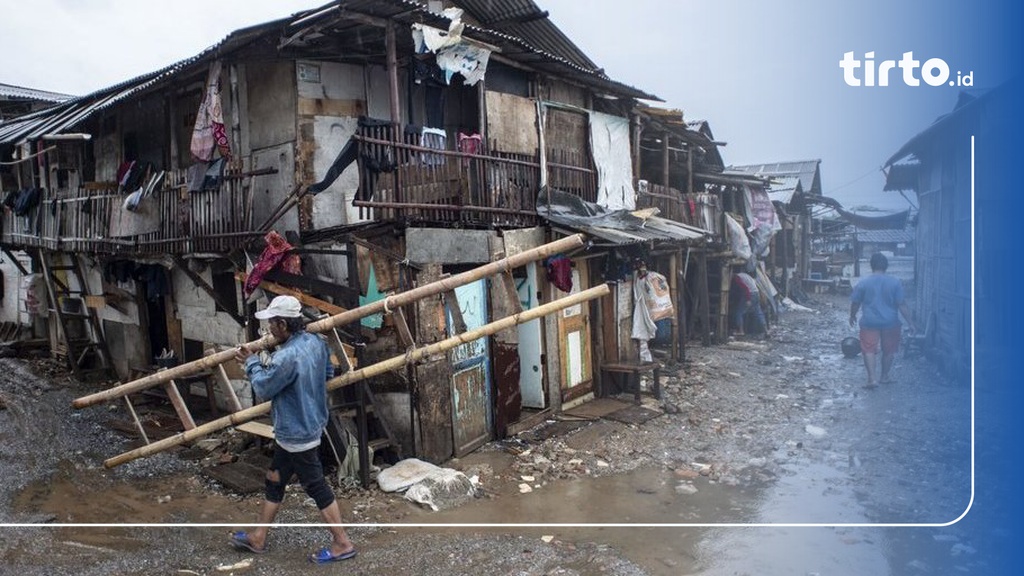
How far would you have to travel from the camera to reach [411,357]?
510 centimetres

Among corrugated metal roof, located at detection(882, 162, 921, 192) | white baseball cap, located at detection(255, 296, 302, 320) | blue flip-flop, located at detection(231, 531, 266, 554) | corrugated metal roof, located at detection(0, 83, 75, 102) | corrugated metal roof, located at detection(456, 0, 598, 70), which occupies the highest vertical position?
corrugated metal roof, located at detection(0, 83, 75, 102)

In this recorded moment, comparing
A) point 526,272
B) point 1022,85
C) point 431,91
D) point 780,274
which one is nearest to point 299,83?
point 431,91

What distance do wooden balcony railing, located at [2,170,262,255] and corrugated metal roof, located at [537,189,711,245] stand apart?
406cm

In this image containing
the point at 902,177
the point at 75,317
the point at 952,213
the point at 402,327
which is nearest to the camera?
the point at 402,327

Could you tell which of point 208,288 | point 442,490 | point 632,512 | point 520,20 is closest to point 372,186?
point 442,490

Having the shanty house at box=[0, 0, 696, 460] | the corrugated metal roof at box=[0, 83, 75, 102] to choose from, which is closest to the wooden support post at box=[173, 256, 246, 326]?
the shanty house at box=[0, 0, 696, 460]

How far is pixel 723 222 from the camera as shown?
16.0 m

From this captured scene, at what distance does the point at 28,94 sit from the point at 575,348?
1780 centimetres

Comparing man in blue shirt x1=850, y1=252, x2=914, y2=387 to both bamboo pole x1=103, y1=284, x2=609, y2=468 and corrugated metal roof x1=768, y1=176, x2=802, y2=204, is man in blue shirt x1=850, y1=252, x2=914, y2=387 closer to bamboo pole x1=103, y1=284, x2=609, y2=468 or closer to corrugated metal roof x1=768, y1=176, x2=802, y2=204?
bamboo pole x1=103, y1=284, x2=609, y2=468

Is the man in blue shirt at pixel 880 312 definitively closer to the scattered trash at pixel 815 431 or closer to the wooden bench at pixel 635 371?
the scattered trash at pixel 815 431

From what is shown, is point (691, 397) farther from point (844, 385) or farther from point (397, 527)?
point (397, 527)

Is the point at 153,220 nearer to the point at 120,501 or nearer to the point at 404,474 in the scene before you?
the point at 120,501

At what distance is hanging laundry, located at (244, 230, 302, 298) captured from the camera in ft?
23.5

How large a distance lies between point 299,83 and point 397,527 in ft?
17.0
